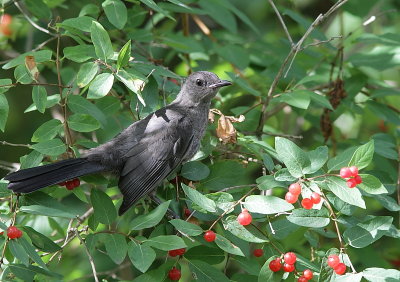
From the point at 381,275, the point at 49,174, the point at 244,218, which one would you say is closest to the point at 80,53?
the point at 49,174

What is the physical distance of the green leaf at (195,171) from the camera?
12.0ft

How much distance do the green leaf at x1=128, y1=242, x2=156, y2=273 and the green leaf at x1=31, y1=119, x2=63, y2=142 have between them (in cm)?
85

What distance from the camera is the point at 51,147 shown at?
11.0ft

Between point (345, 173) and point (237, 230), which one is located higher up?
point (345, 173)

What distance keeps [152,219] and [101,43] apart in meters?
0.92

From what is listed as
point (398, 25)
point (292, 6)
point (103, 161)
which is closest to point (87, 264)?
point (103, 161)

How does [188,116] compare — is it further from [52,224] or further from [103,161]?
[52,224]

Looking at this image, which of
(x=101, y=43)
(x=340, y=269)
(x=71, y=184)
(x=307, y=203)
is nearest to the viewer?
(x=340, y=269)

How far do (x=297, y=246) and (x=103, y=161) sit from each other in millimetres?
1486

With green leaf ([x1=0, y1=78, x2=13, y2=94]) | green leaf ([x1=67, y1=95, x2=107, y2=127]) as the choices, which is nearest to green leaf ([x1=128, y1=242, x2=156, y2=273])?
green leaf ([x1=67, y1=95, x2=107, y2=127])

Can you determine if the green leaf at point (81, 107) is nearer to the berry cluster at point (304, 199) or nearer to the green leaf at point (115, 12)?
the green leaf at point (115, 12)

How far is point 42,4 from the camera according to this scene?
438cm

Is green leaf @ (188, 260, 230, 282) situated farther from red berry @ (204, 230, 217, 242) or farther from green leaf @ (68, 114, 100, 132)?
green leaf @ (68, 114, 100, 132)

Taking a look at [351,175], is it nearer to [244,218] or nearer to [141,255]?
[244,218]
